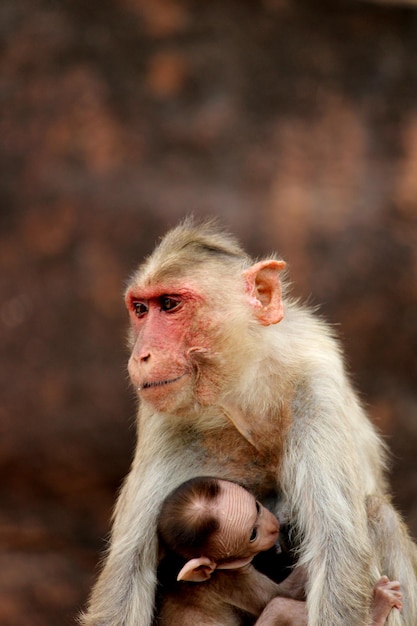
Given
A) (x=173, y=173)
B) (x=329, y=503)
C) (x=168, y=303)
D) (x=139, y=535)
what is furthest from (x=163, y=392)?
(x=173, y=173)

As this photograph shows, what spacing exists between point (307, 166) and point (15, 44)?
3962 mm

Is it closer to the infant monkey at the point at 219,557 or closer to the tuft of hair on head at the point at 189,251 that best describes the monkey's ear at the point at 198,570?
the infant monkey at the point at 219,557

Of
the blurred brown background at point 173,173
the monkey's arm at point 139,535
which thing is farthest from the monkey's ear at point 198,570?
the blurred brown background at point 173,173

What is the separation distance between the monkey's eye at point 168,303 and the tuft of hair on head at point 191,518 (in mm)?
1186

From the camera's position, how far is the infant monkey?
691 cm

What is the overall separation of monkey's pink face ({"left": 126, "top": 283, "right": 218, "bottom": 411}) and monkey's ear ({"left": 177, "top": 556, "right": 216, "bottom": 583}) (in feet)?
3.34

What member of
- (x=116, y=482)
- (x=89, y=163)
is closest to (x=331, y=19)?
(x=89, y=163)

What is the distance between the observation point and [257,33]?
13125 mm

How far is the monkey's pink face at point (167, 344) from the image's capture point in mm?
6820

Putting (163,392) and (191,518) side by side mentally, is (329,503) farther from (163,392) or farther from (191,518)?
(163,392)

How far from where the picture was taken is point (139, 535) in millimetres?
7262

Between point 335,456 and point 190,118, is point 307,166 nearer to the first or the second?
point 190,118

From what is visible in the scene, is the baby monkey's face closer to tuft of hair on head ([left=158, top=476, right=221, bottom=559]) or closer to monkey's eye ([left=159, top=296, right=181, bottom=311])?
tuft of hair on head ([left=158, top=476, right=221, bottom=559])

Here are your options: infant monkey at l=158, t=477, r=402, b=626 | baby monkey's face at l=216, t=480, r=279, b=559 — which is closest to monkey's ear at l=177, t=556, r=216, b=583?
infant monkey at l=158, t=477, r=402, b=626
